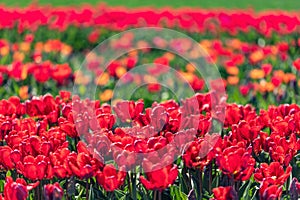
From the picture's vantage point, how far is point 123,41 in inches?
349

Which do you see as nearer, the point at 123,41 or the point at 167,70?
the point at 167,70

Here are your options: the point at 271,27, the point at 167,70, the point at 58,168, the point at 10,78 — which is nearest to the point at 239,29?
the point at 271,27

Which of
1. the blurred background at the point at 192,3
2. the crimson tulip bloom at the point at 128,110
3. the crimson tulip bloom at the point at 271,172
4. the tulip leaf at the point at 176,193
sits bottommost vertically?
the tulip leaf at the point at 176,193

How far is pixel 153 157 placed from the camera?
10.8 feet

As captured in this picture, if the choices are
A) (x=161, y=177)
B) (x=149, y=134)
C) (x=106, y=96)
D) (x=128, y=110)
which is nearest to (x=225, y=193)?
(x=161, y=177)

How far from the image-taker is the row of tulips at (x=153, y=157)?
321cm

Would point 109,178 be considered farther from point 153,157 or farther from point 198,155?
point 198,155

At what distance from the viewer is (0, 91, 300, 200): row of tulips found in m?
3.21

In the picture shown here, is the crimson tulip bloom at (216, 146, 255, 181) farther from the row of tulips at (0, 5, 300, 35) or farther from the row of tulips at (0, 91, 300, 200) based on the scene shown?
the row of tulips at (0, 5, 300, 35)

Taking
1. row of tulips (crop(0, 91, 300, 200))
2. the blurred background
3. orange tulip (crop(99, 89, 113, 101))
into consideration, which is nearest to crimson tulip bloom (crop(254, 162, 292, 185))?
row of tulips (crop(0, 91, 300, 200))

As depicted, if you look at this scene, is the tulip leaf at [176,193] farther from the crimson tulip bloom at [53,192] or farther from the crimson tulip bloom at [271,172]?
the crimson tulip bloom at [53,192]

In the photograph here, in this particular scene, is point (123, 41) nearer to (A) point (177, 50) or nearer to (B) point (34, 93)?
(A) point (177, 50)

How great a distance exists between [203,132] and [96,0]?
1796cm

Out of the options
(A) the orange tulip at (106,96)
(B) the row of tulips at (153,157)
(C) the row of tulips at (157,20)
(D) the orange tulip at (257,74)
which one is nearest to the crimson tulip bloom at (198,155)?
(B) the row of tulips at (153,157)
